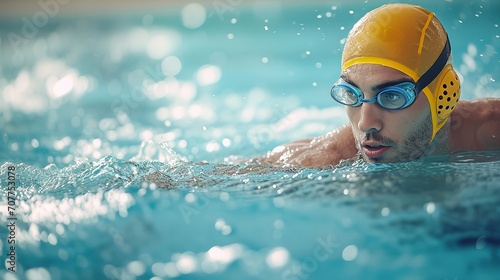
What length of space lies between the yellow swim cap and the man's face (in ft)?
0.14

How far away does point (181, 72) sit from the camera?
9734mm

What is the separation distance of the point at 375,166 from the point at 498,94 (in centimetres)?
359

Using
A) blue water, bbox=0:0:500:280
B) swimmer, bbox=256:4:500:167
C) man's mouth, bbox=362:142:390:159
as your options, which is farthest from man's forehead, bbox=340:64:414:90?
blue water, bbox=0:0:500:280

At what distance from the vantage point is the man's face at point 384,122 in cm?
303

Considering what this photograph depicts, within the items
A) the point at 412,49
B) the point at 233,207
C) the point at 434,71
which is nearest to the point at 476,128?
the point at 434,71

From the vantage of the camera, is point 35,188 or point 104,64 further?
point 104,64

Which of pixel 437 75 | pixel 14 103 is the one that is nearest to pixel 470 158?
pixel 437 75

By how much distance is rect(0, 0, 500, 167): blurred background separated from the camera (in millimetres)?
6160

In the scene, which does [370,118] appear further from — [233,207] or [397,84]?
[233,207]

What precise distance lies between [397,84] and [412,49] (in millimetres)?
180

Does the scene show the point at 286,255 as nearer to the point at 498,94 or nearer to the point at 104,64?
the point at 498,94

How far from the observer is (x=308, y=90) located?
7.95 meters

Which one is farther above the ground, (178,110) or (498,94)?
(178,110)

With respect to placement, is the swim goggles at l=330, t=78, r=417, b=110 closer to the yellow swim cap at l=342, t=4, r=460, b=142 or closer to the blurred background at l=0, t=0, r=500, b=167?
the yellow swim cap at l=342, t=4, r=460, b=142
